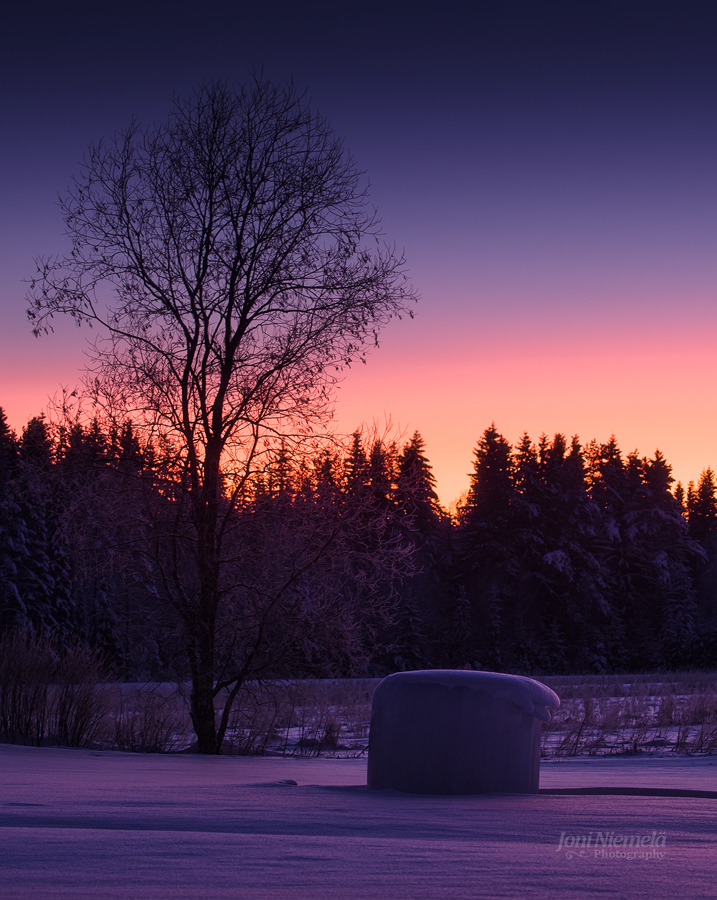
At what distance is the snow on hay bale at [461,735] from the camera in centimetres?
506

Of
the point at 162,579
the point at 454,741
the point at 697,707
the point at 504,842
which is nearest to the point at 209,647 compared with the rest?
the point at 162,579

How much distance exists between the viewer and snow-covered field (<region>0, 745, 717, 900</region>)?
2012 millimetres

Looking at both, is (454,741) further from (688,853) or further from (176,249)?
(176,249)

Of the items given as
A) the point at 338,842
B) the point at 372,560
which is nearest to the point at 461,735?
the point at 338,842

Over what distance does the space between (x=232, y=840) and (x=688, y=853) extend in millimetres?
1346

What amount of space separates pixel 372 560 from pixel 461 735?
20.9ft

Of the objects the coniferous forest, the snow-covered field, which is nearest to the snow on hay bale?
the snow-covered field

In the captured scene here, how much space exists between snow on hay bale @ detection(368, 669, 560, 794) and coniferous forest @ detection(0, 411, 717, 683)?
6.02 metres

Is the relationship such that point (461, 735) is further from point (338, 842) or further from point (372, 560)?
point (372, 560)

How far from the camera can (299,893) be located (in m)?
1.93

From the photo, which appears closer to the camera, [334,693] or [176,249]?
[176,249]

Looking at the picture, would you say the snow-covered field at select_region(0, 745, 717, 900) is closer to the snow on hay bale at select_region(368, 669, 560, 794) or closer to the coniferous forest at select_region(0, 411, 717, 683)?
the snow on hay bale at select_region(368, 669, 560, 794)

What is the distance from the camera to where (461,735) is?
5074 millimetres

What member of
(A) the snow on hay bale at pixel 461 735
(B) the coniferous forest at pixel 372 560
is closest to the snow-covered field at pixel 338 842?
(A) the snow on hay bale at pixel 461 735
